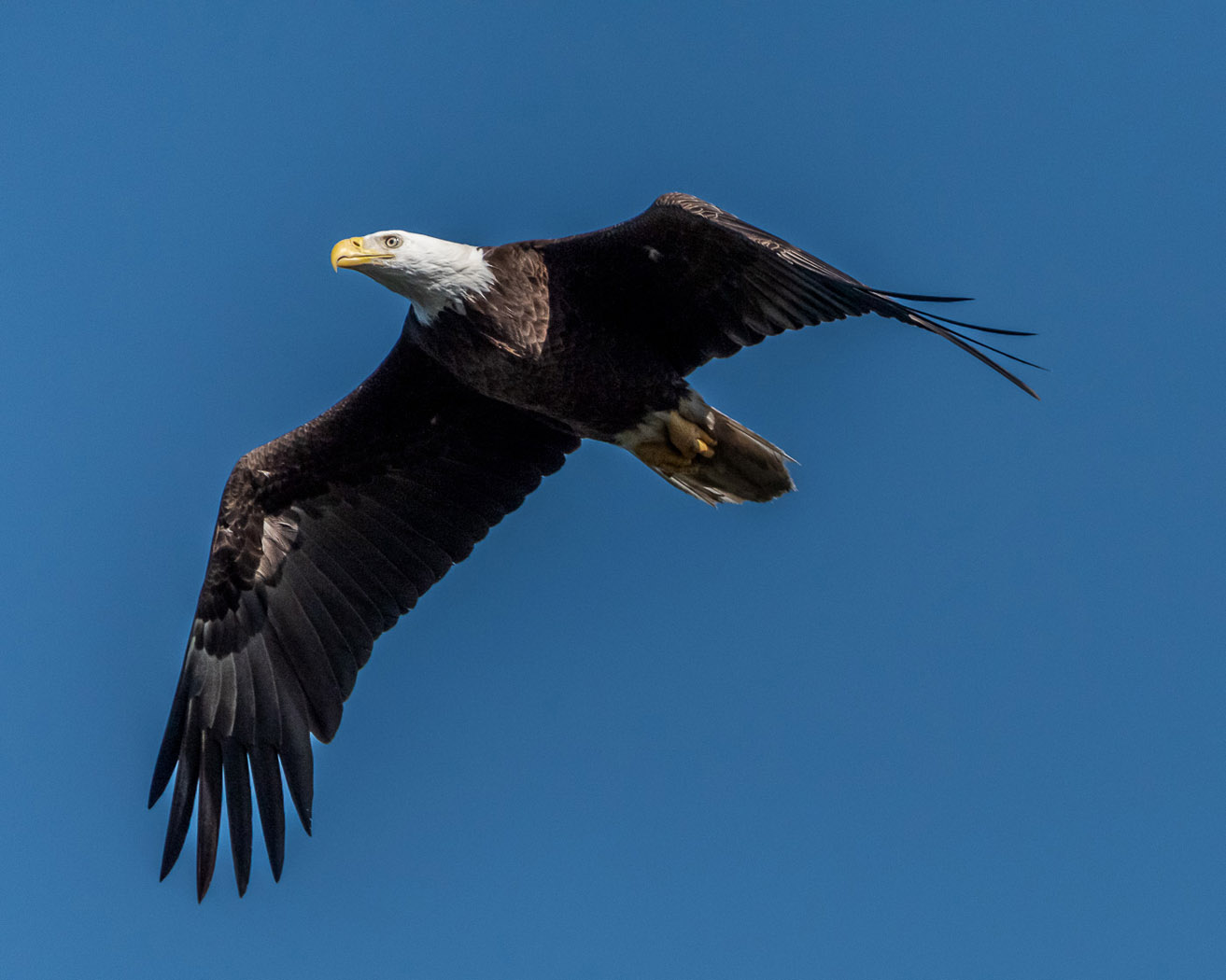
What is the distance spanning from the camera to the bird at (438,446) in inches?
293

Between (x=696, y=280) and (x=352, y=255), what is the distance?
6.18 ft

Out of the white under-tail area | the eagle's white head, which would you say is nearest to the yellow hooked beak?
the eagle's white head

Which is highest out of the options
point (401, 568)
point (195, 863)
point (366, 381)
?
point (366, 381)

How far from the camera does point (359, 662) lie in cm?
852

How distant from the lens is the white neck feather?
7.45 m

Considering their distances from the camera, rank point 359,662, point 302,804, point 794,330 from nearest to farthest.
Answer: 1. point 794,330
2. point 302,804
3. point 359,662

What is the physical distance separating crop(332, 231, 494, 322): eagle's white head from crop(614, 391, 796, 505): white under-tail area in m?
1.34

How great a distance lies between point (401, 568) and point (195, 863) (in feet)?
6.97

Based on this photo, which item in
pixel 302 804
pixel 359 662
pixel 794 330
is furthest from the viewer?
pixel 359 662

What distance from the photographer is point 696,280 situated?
7.52m

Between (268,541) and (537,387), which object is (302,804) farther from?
(537,387)

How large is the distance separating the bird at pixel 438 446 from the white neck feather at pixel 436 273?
1 centimetres

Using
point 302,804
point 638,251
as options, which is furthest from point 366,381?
point 302,804

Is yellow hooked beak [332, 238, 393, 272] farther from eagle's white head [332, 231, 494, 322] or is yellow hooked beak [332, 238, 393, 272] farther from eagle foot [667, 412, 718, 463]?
eagle foot [667, 412, 718, 463]
